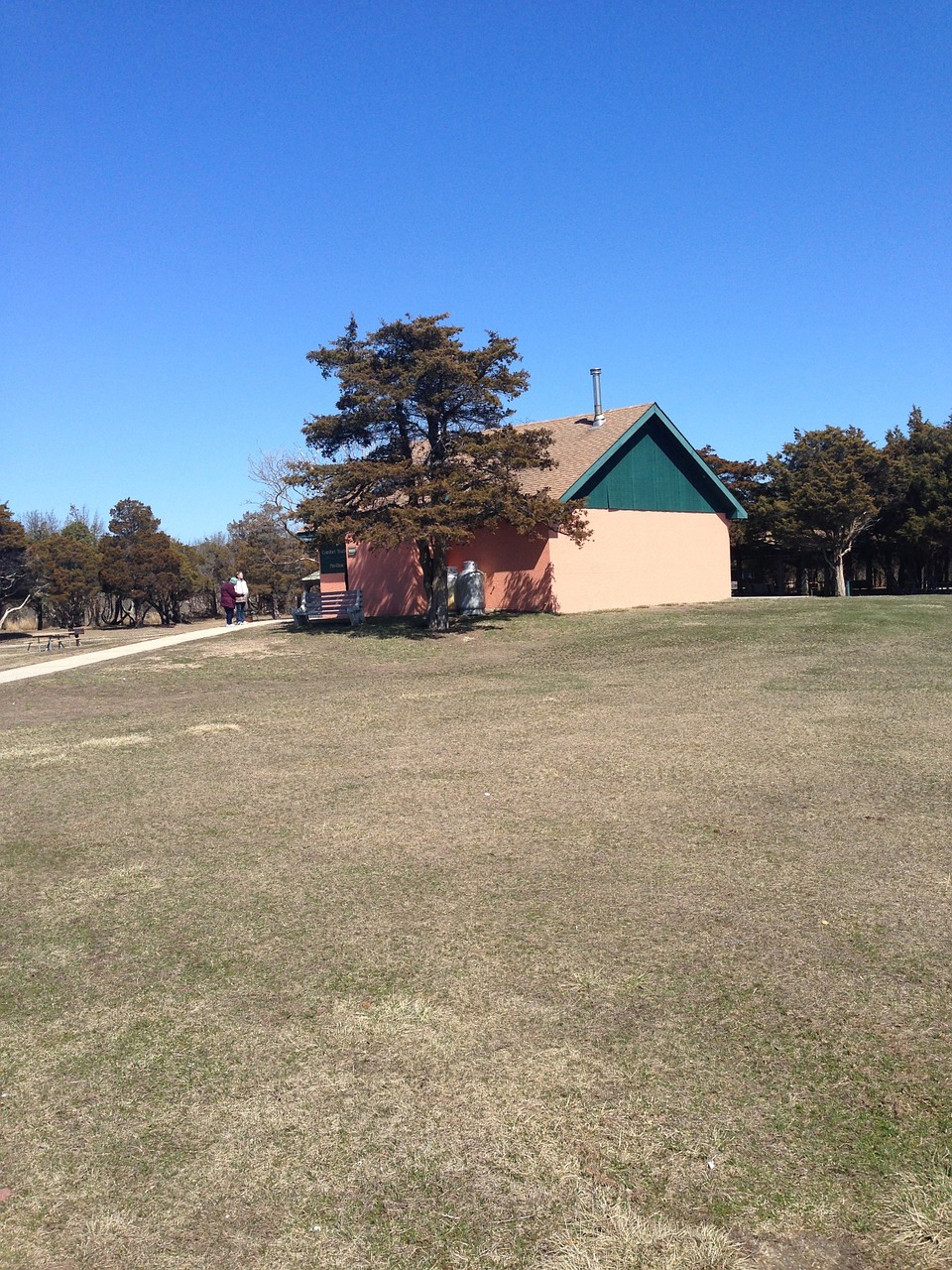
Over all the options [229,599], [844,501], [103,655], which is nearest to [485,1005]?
[103,655]

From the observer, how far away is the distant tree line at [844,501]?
1570 inches

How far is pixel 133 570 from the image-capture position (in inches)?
1732

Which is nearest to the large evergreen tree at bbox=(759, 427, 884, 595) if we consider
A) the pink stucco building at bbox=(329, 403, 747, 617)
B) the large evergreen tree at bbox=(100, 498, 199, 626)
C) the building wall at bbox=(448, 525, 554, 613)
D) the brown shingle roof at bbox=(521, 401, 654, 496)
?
the pink stucco building at bbox=(329, 403, 747, 617)

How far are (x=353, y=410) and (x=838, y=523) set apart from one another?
25993mm

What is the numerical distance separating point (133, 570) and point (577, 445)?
2568cm

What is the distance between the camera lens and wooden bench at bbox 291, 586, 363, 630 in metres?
24.6

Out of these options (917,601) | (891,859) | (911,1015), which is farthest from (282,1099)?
(917,601)

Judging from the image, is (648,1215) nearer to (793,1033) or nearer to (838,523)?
(793,1033)

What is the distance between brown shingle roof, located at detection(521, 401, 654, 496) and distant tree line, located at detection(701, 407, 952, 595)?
50.8 feet

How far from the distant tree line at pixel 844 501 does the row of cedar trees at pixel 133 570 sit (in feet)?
75.1

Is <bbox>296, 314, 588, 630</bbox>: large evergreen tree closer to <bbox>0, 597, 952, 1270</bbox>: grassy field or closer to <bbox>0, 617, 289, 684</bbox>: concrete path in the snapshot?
<bbox>0, 617, 289, 684</bbox>: concrete path

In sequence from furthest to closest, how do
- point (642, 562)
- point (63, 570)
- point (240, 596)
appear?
point (63, 570) → point (240, 596) → point (642, 562)

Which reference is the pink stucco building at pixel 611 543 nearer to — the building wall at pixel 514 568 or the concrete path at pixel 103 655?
the building wall at pixel 514 568

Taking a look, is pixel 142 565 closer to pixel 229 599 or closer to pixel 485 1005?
pixel 229 599
